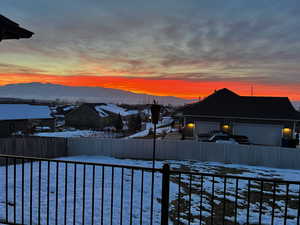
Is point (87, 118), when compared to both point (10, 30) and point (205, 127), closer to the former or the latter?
point (205, 127)

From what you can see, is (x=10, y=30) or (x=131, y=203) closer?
(x=10, y=30)

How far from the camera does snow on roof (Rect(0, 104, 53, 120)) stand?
23.9 meters

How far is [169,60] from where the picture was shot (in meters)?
28.6

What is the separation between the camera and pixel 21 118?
83.1 ft

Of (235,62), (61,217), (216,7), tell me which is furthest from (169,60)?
(61,217)

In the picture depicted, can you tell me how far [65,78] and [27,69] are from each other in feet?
82.4

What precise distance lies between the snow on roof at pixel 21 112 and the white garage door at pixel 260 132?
23.9 m

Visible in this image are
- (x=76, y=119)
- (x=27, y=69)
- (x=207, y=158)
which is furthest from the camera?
(x=27, y=69)

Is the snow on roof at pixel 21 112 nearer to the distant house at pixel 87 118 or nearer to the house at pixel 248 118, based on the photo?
the distant house at pixel 87 118

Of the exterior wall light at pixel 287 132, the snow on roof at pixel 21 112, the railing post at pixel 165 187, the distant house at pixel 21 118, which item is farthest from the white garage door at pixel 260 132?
the snow on roof at pixel 21 112

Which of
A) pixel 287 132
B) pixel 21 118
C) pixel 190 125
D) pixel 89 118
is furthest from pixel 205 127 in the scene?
pixel 89 118

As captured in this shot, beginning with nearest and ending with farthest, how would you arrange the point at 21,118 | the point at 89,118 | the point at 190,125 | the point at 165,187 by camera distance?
the point at 165,187 → the point at 190,125 → the point at 21,118 → the point at 89,118

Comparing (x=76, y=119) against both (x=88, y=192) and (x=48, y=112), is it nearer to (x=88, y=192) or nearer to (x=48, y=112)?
(x=48, y=112)

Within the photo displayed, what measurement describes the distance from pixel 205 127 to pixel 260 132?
5.24 metres
